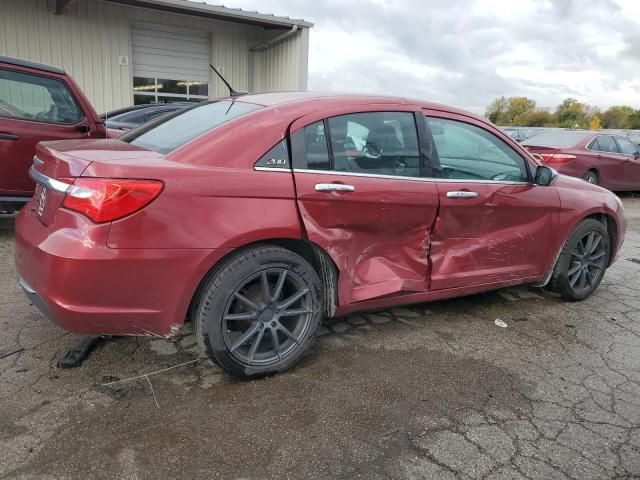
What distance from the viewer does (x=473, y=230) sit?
3.65 m

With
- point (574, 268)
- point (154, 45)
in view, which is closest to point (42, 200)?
point (574, 268)

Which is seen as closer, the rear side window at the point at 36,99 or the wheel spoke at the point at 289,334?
the wheel spoke at the point at 289,334

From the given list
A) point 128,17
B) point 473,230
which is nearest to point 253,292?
point 473,230

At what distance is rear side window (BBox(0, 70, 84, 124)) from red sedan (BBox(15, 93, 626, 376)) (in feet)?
9.55

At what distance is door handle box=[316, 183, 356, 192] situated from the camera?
2938 mm

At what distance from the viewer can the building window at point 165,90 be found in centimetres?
1221

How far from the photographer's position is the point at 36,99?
5.62 metres

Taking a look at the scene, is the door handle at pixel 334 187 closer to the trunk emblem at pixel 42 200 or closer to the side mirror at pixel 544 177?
the trunk emblem at pixel 42 200

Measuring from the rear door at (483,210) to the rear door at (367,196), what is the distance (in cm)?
16

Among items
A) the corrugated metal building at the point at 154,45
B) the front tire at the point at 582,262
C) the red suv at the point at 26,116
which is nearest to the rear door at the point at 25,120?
the red suv at the point at 26,116

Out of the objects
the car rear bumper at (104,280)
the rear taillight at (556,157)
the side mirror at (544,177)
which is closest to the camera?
the car rear bumper at (104,280)

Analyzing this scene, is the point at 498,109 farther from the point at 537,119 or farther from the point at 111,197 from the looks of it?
the point at 111,197

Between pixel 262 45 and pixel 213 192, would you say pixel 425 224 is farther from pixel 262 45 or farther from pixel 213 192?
pixel 262 45

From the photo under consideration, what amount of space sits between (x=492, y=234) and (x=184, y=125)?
2.24m
